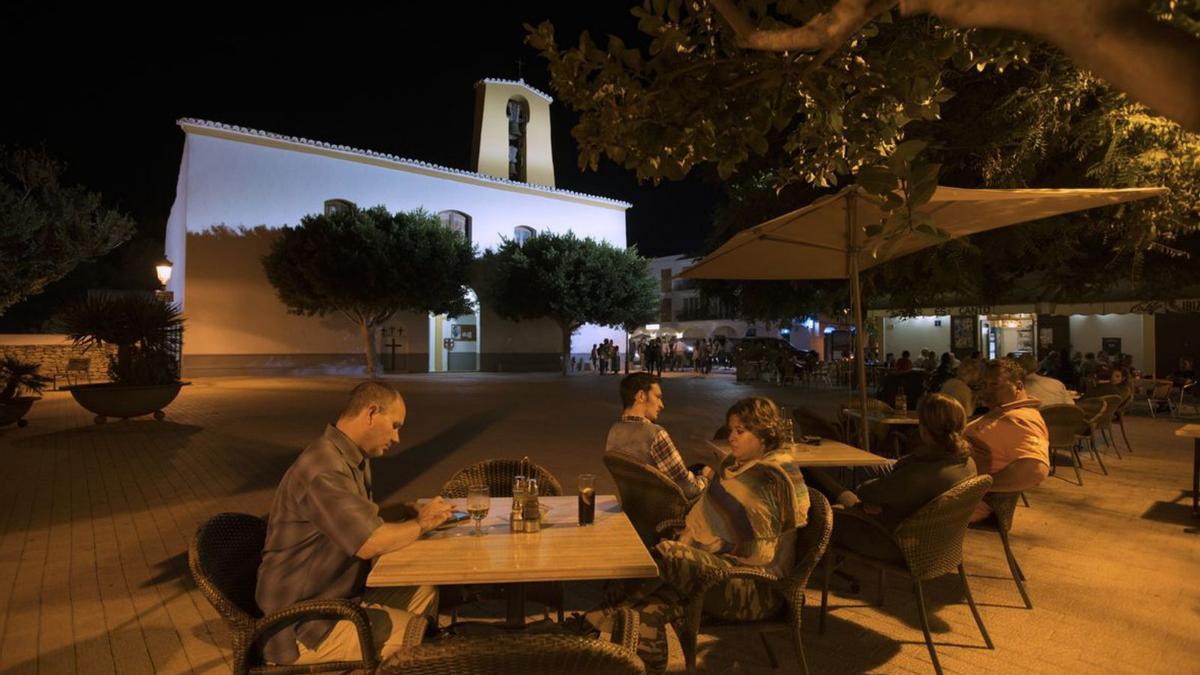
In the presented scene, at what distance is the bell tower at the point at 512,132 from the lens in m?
31.8

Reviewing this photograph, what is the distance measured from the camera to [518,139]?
110 feet

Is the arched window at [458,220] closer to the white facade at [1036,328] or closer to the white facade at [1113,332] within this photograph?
the white facade at [1036,328]

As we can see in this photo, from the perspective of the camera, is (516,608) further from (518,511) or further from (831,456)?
(831,456)

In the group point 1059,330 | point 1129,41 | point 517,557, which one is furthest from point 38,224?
point 1059,330

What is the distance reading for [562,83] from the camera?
3832 millimetres

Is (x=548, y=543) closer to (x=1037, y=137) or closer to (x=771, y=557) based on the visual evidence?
(x=771, y=557)

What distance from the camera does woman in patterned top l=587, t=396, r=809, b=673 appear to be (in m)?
2.52

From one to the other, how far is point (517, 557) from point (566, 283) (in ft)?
85.2

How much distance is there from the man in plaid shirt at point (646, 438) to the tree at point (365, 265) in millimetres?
21668

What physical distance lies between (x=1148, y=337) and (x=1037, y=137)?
522 inches

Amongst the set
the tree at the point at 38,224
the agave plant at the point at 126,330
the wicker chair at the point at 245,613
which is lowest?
the wicker chair at the point at 245,613

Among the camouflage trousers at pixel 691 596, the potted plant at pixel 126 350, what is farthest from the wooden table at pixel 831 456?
the potted plant at pixel 126 350

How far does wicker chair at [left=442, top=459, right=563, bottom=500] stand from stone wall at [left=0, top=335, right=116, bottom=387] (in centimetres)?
2017

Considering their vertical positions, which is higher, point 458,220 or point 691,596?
point 458,220
